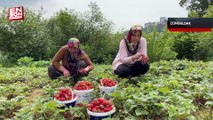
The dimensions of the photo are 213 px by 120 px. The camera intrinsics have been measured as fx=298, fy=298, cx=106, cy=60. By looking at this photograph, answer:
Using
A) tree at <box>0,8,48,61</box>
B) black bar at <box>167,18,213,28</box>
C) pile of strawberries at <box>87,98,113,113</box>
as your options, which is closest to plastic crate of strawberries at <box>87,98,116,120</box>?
pile of strawberries at <box>87,98,113,113</box>

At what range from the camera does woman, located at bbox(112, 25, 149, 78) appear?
4551 millimetres

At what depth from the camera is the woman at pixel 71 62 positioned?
4.61 metres

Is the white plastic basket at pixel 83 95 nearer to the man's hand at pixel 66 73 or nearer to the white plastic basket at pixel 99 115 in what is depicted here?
the white plastic basket at pixel 99 115

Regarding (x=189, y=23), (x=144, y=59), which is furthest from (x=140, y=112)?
(x=189, y=23)

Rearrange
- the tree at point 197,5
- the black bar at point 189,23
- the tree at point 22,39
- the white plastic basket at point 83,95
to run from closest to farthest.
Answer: the white plastic basket at point 83,95 < the black bar at point 189,23 < the tree at point 22,39 < the tree at point 197,5

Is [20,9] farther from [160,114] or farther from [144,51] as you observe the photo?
[160,114]

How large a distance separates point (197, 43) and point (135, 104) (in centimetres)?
1082

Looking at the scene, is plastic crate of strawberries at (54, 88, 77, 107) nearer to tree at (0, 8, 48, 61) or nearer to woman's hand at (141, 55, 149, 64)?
woman's hand at (141, 55, 149, 64)

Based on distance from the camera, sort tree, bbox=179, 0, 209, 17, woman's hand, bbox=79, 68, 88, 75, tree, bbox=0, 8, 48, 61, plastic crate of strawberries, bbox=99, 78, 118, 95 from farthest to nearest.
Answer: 1. tree, bbox=179, 0, 209, 17
2. tree, bbox=0, 8, 48, 61
3. woman's hand, bbox=79, 68, 88, 75
4. plastic crate of strawberries, bbox=99, 78, 118, 95

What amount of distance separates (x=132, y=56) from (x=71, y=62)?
982mm

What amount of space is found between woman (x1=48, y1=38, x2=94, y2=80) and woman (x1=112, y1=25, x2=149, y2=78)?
1.58 ft

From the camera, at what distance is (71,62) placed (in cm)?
473

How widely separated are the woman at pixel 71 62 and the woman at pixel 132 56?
48 centimetres

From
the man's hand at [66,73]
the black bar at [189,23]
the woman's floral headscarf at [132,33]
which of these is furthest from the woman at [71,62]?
the black bar at [189,23]
